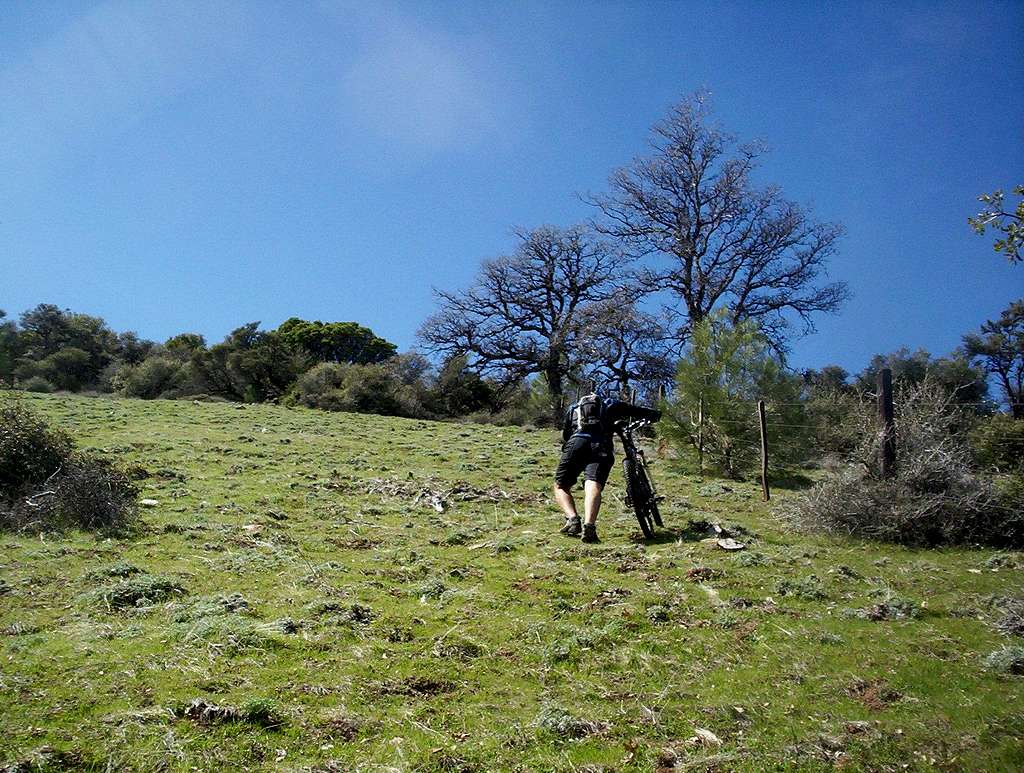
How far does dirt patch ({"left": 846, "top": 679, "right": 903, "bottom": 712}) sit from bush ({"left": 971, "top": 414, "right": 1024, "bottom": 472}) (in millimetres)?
8944

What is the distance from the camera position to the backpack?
375 inches

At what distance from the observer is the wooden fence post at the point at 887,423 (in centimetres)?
1018

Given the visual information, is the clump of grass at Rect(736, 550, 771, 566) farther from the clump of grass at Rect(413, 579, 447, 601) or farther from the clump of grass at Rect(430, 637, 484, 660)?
the clump of grass at Rect(430, 637, 484, 660)

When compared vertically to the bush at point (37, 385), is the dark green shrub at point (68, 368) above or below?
above

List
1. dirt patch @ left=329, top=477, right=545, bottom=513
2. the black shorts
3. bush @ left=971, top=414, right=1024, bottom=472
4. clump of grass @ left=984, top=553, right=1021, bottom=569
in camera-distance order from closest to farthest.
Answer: clump of grass @ left=984, top=553, right=1021, bottom=569 < the black shorts < dirt patch @ left=329, top=477, right=545, bottom=513 < bush @ left=971, top=414, right=1024, bottom=472

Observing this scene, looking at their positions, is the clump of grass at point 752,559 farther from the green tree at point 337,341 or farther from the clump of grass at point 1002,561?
the green tree at point 337,341

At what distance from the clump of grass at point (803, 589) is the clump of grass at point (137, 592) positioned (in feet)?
18.9

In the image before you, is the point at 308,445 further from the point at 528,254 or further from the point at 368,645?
the point at 528,254

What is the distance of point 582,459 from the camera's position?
9461 mm

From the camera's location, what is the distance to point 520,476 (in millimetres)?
15070

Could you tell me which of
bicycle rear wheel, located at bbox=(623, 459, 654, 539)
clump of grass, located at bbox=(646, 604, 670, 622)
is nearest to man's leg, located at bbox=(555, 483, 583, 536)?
bicycle rear wheel, located at bbox=(623, 459, 654, 539)

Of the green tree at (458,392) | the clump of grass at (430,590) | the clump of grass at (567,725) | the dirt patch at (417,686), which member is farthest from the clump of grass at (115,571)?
the green tree at (458,392)

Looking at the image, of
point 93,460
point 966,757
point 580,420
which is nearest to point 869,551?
point 580,420

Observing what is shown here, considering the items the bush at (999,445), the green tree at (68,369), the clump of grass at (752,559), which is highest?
the green tree at (68,369)
